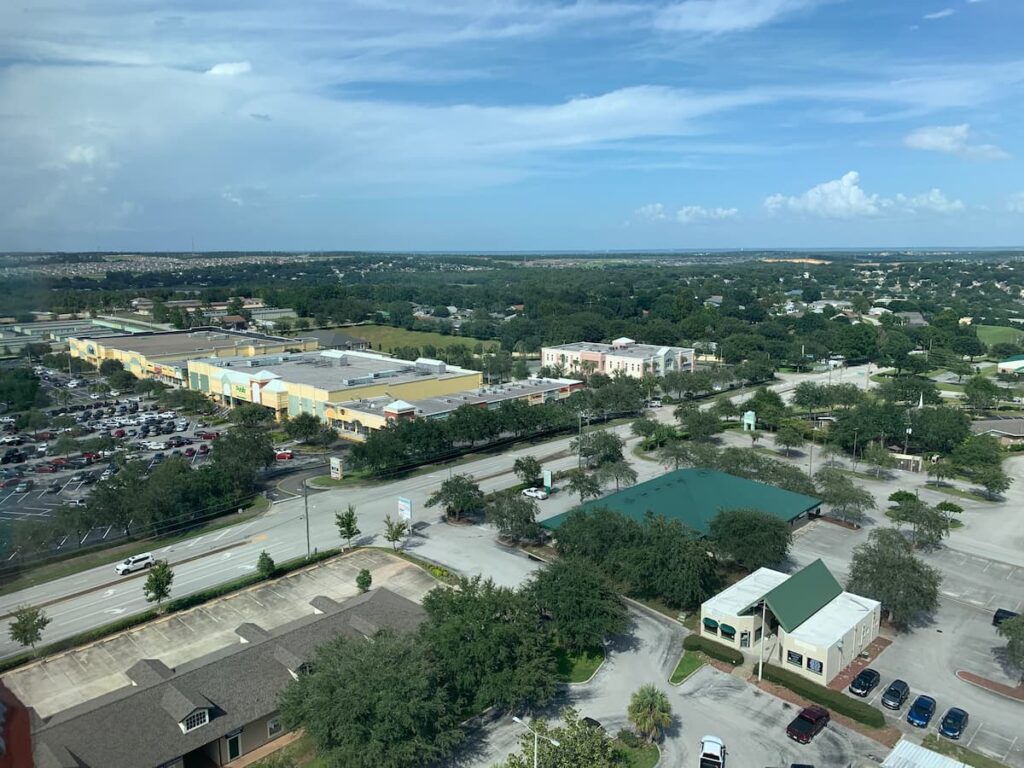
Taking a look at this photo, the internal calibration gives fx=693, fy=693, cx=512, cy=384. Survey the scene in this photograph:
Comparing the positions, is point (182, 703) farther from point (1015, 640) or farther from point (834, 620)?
point (1015, 640)

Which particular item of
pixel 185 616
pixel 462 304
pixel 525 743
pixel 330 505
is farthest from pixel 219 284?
pixel 525 743

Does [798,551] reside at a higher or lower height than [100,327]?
lower

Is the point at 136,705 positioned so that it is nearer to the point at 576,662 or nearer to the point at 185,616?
the point at 185,616

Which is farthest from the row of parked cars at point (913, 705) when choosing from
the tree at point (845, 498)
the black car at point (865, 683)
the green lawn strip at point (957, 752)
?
the tree at point (845, 498)

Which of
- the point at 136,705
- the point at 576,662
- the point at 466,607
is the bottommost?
the point at 576,662

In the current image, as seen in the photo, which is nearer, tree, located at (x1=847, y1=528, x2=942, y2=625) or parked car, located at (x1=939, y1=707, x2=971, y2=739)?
parked car, located at (x1=939, y1=707, x2=971, y2=739)

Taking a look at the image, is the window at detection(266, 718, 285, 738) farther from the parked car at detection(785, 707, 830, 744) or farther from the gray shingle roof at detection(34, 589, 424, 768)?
the parked car at detection(785, 707, 830, 744)

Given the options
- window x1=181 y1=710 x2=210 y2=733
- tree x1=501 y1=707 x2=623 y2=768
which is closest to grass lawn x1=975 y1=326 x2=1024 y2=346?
tree x1=501 y1=707 x2=623 y2=768
